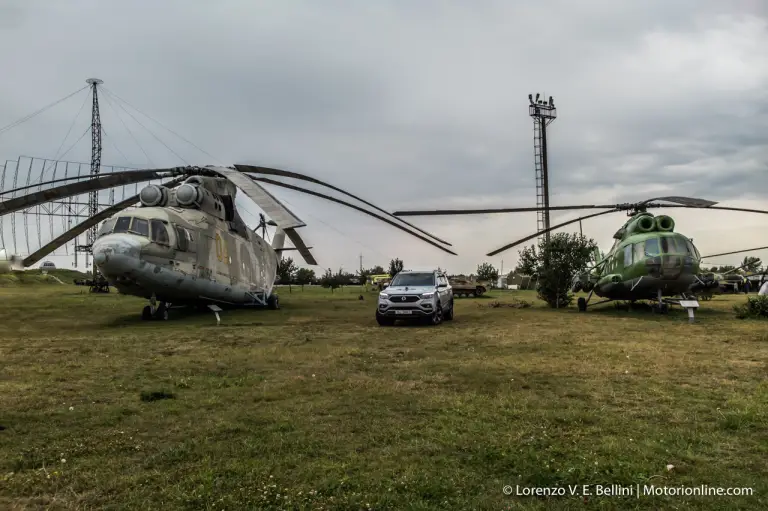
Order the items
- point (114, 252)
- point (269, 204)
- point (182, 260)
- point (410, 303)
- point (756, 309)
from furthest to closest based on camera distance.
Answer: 1. point (756, 309)
2. point (182, 260)
3. point (410, 303)
4. point (114, 252)
5. point (269, 204)

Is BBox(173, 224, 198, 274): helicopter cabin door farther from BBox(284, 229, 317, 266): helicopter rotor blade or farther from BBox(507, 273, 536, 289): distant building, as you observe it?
BBox(507, 273, 536, 289): distant building

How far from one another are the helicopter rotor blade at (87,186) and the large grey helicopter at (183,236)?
1.0 inches

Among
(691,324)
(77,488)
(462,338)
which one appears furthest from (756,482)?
(691,324)

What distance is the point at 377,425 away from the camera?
4816 mm

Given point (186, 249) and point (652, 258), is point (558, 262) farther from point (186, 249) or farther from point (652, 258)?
point (186, 249)

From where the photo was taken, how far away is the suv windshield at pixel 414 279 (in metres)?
16.0

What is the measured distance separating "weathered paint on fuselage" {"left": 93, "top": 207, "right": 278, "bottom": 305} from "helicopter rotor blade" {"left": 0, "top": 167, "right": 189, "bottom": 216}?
3.63 feet

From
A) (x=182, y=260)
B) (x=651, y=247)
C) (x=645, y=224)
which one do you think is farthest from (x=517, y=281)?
(x=182, y=260)

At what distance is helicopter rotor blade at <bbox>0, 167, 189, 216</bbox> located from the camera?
37.2 feet

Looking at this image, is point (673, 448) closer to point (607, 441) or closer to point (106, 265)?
point (607, 441)

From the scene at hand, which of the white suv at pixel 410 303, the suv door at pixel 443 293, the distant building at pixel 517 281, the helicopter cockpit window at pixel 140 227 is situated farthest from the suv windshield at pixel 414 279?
the distant building at pixel 517 281

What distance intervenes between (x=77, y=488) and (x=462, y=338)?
8925 mm

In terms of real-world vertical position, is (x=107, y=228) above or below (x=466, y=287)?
above

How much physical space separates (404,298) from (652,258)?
8.72 meters
